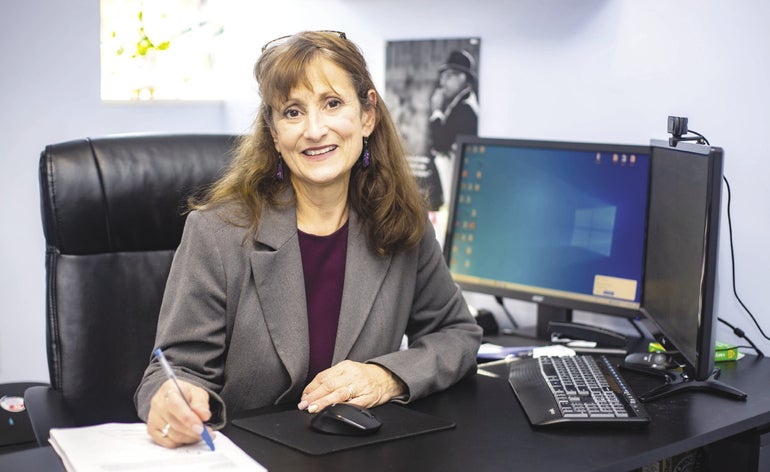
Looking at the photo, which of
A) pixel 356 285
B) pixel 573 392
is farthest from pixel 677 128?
pixel 356 285

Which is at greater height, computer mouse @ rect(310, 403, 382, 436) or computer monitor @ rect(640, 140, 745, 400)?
computer monitor @ rect(640, 140, 745, 400)

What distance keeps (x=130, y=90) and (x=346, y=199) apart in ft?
5.75

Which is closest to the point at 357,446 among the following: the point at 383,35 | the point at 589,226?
the point at 589,226

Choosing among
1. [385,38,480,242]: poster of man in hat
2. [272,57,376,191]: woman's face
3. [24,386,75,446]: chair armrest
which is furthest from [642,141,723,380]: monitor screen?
[24,386,75,446]: chair armrest

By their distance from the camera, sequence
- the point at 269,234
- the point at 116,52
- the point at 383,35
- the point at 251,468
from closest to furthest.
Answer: the point at 251,468 → the point at 269,234 → the point at 383,35 → the point at 116,52

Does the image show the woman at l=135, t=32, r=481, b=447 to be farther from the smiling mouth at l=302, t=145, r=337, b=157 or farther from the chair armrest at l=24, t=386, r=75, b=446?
the chair armrest at l=24, t=386, r=75, b=446

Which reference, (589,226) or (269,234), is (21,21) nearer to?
(269,234)

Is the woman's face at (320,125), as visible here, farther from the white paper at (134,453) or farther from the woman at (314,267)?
the white paper at (134,453)

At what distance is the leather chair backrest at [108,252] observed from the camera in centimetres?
181

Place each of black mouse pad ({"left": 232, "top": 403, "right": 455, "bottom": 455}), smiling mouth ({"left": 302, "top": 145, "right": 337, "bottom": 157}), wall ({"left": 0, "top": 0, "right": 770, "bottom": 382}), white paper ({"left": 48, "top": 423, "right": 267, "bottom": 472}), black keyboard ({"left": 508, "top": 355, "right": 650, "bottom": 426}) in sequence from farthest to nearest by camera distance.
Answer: wall ({"left": 0, "top": 0, "right": 770, "bottom": 382}) < smiling mouth ({"left": 302, "top": 145, "right": 337, "bottom": 157}) < black keyboard ({"left": 508, "top": 355, "right": 650, "bottom": 426}) < black mouse pad ({"left": 232, "top": 403, "right": 455, "bottom": 455}) < white paper ({"left": 48, "top": 423, "right": 267, "bottom": 472})

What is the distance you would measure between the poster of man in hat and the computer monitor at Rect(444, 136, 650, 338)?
0.24 meters

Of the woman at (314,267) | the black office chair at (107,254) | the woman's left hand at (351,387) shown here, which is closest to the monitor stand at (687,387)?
the woman at (314,267)

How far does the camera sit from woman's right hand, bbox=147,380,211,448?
1275mm

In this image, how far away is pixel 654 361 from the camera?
183 centimetres
